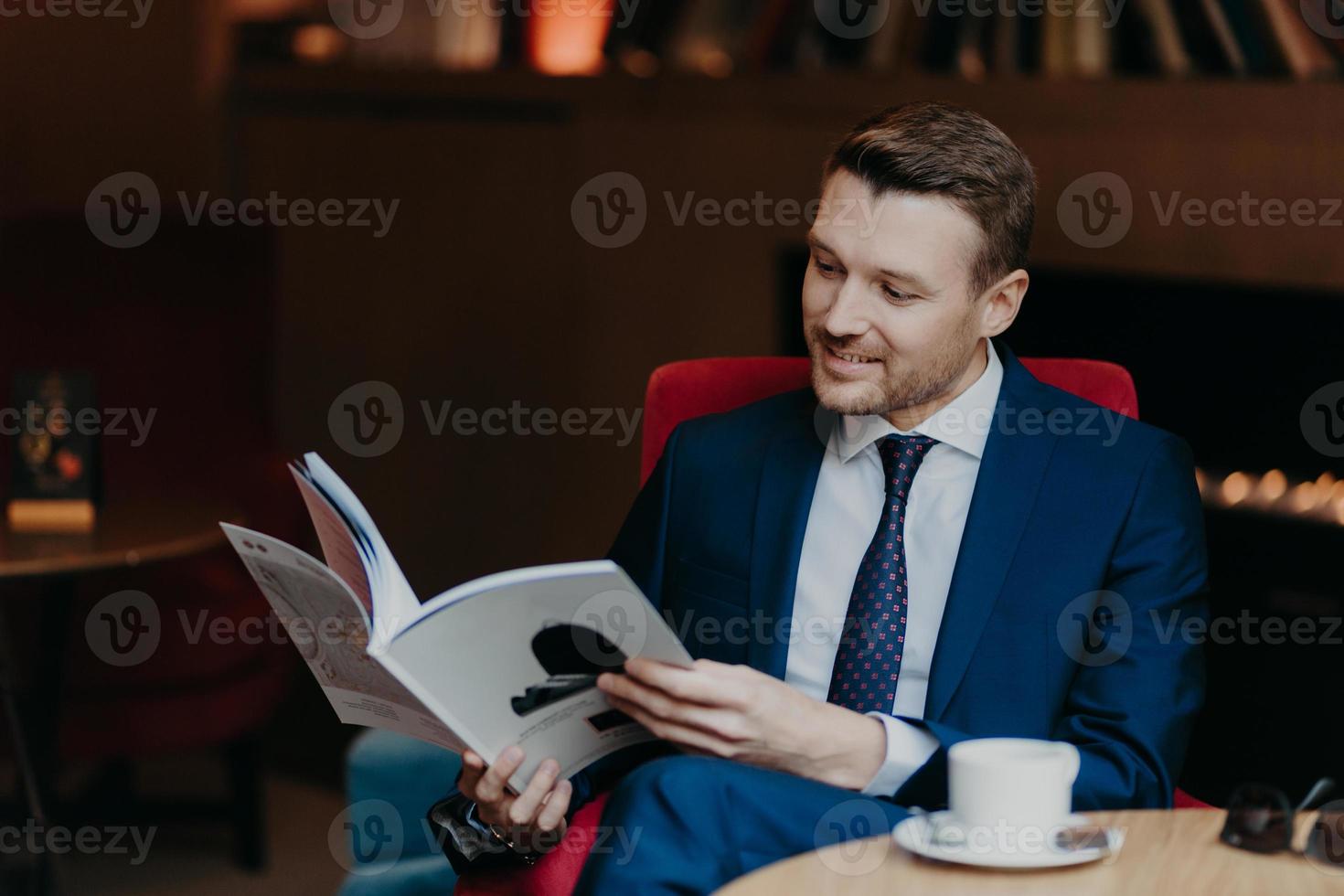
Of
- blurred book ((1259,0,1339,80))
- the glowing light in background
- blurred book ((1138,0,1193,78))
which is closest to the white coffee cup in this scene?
blurred book ((1259,0,1339,80))

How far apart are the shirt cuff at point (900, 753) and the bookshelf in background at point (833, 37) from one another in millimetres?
1331

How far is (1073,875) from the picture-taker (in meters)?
1.17

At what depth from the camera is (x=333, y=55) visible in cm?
384

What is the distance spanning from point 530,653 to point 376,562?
160 millimetres

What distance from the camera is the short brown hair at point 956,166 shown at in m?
1.69

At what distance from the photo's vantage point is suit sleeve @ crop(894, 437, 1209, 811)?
4.97ft

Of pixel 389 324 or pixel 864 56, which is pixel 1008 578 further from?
pixel 389 324

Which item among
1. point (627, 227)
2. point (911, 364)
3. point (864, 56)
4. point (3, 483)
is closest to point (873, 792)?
point (911, 364)

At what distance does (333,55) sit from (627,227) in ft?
2.97

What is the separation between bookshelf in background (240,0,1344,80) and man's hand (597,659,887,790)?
54.4 inches

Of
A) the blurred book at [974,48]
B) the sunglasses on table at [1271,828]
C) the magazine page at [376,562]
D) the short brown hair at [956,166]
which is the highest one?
the blurred book at [974,48]

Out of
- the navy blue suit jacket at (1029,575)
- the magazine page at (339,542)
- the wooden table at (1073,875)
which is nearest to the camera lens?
the wooden table at (1073,875)

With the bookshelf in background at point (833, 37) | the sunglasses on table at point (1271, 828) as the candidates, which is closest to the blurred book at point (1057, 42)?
the bookshelf in background at point (833, 37)

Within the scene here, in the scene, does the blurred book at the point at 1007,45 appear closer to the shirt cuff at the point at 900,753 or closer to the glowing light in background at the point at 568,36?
the glowing light in background at the point at 568,36
